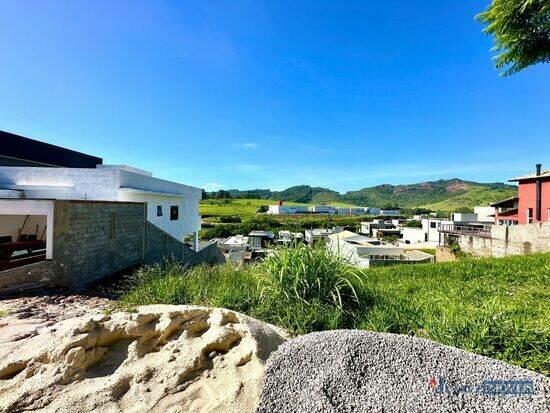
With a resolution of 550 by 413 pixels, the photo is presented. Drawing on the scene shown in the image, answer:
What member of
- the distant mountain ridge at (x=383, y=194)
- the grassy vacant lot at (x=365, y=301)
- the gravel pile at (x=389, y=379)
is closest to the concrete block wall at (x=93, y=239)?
the grassy vacant lot at (x=365, y=301)

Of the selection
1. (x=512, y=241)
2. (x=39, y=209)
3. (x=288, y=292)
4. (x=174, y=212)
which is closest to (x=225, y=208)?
(x=174, y=212)

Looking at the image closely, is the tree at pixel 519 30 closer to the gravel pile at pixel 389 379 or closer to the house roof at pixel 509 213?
the gravel pile at pixel 389 379

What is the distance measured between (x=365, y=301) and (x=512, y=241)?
42.0 ft

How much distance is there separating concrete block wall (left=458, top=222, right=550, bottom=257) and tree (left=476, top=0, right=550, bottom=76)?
808cm

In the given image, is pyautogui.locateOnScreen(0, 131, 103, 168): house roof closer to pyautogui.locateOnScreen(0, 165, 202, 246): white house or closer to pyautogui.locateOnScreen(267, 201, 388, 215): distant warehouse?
pyautogui.locateOnScreen(0, 165, 202, 246): white house

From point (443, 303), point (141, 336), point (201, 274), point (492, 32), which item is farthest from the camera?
point (492, 32)

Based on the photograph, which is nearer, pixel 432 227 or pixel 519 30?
pixel 519 30

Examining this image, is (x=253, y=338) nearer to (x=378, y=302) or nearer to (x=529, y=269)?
(x=378, y=302)

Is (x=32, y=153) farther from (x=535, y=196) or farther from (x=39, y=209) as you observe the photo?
(x=535, y=196)

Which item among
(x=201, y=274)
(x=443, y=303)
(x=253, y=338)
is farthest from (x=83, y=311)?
(x=443, y=303)

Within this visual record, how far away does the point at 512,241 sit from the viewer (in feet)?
40.5

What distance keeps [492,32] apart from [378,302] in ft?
22.4

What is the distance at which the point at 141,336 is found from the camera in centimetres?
279

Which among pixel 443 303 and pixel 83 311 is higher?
pixel 443 303
